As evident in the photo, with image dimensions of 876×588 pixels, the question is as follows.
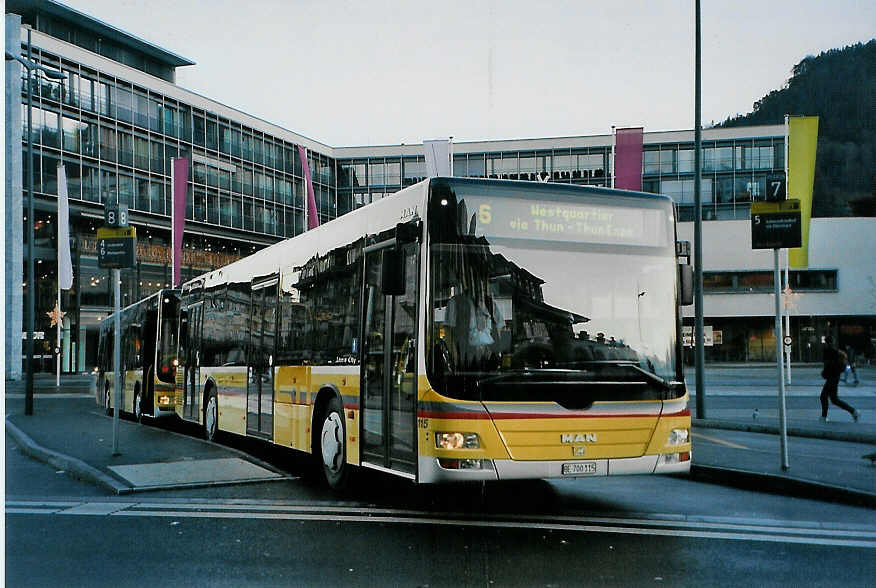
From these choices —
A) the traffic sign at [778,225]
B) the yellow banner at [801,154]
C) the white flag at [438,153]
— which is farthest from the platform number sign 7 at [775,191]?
the white flag at [438,153]

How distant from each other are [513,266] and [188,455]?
7.30 metres

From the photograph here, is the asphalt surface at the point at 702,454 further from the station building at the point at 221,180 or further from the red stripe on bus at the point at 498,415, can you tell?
the station building at the point at 221,180

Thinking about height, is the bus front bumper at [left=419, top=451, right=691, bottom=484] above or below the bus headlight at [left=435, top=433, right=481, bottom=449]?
below

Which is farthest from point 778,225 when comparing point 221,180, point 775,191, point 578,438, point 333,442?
point 221,180

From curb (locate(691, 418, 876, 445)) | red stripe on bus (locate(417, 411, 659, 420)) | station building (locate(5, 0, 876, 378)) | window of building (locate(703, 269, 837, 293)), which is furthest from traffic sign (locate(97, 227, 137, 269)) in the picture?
window of building (locate(703, 269, 837, 293))

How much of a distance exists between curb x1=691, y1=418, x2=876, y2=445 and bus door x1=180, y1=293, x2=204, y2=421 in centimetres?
976

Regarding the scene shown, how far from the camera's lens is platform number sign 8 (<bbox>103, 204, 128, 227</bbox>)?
46.5ft

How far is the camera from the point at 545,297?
8664 millimetres

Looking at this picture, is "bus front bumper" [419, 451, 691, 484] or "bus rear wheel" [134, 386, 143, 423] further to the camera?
"bus rear wheel" [134, 386, 143, 423]

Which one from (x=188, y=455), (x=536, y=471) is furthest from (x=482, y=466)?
(x=188, y=455)

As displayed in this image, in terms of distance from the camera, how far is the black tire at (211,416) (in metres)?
16.9

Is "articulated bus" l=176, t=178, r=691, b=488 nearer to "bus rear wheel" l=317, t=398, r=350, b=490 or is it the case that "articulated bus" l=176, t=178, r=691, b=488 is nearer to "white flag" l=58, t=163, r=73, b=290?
"bus rear wheel" l=317, t=398, r=350, b=490

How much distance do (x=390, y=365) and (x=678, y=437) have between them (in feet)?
9.15

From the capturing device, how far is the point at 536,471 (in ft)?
27.7
